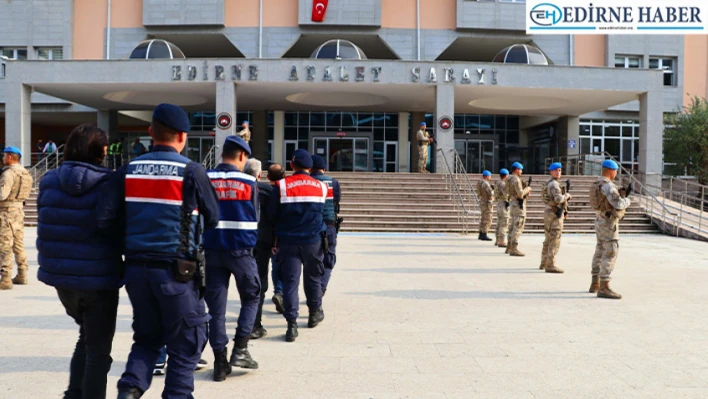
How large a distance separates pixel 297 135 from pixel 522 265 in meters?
23.0

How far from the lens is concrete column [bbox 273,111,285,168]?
32750 mm

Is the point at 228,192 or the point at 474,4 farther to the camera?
the point at 474,4

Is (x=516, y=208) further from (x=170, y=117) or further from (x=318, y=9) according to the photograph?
(x=318, y=9)

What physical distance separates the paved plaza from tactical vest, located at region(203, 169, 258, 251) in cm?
107

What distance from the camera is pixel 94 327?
137 inches

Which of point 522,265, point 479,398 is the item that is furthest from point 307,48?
point 479,398

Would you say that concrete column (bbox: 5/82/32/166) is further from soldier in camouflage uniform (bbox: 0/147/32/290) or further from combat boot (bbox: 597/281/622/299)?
combat boot (bbox: 597/281/622/299)

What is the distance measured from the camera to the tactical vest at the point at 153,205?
332 cm

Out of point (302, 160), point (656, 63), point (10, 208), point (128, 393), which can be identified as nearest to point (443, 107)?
point (656, 63)

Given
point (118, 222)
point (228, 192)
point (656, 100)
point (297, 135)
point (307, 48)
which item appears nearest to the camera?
point (118, 222)

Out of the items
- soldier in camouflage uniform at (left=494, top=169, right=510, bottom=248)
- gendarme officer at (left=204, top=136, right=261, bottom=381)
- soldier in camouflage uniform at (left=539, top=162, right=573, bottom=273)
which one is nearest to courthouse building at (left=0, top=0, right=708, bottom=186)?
soldier in camouflage uniform at (left=494, top=169, right=510, bottom=248)

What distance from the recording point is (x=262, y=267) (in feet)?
20.7

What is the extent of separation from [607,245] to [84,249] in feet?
23.0

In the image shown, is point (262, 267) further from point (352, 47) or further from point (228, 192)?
point (352, 47)
